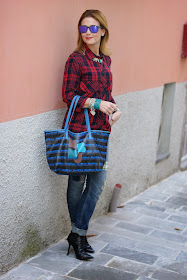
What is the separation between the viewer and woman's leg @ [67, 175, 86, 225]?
12.6 feet

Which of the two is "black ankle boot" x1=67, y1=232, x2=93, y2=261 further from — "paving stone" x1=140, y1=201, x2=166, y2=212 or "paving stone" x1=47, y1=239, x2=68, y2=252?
"paving stone" x1=140, y1=201, x2=166, y2=212

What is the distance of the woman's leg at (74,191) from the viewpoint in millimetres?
3848

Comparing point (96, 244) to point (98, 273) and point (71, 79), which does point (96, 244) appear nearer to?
point (98, 273)

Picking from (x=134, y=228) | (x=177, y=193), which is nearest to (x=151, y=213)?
(x=134, y=228)

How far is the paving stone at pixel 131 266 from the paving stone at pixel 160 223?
38.4 inches

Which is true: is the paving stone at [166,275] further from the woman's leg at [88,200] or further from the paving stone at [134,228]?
the paving stone at [134,228]

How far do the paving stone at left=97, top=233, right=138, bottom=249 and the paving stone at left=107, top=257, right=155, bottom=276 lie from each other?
1.11 feet

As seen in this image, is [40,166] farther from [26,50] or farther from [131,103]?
[131,103]

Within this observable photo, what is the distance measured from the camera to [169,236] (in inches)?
180

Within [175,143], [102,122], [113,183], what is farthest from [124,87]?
[175,143]

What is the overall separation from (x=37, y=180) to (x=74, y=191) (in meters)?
0.32

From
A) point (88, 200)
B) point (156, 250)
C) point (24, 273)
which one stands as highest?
point (88, 200)

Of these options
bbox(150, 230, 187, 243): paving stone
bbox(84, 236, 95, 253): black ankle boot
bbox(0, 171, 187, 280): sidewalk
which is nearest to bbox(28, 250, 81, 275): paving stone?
bbox(0, 171, 187, 280): sidewalk

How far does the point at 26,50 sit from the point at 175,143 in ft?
13.2
